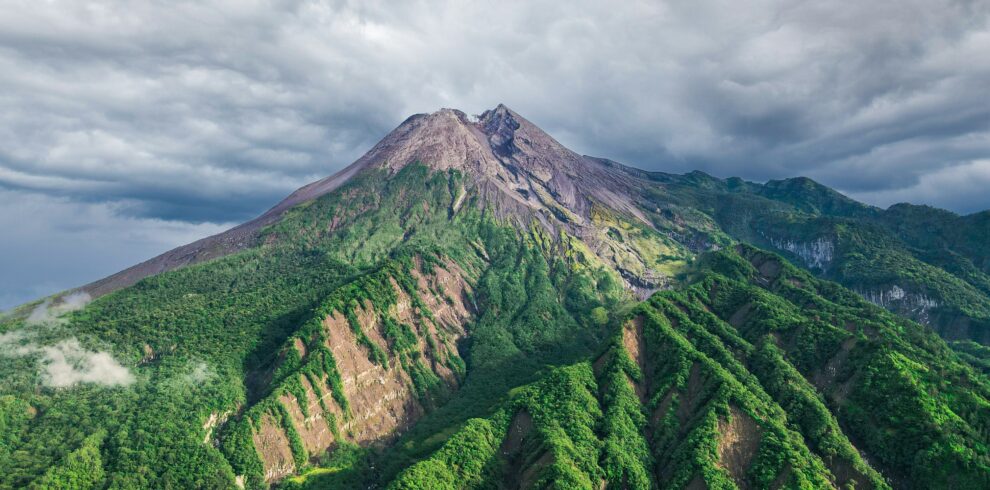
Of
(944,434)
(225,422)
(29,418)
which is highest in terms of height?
(29,418)

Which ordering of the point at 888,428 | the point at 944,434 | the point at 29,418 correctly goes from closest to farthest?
the point at 944,434 → the point at 888,428 → the point at 29,418

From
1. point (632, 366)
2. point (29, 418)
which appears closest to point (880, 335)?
point (632, 366)

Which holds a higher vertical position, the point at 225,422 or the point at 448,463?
the point at 225,422

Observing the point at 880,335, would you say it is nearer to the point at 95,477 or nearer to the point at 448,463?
the point at 448,463

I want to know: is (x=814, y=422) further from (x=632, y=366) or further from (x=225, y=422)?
(x=225, y=422)

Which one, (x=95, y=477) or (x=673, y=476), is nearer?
(x=673, y=476)

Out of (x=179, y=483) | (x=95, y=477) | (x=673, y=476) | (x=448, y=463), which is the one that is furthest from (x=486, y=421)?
(x=95, y=477)

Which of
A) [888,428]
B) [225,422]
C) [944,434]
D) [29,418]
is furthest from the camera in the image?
[225,422]

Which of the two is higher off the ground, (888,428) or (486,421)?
(486,421)

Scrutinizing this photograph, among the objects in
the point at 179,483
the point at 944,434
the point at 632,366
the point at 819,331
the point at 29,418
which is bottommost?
the point at 944,434
